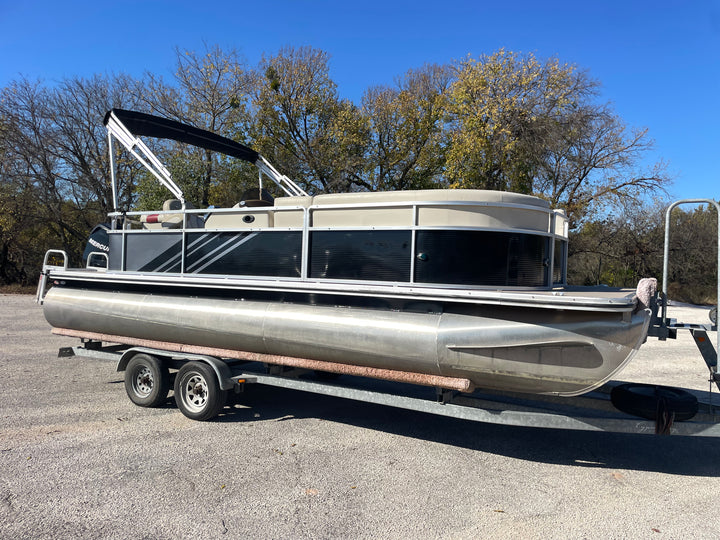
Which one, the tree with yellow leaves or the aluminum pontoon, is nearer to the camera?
the aluminum pontoon

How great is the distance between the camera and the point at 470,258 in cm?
484

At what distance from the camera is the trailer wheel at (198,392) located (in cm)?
583

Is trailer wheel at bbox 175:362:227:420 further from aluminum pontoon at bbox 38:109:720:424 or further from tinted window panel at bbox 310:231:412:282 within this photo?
tinted window panel at bbox 310:231:412:282

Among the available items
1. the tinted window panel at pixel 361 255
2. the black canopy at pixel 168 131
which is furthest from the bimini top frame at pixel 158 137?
the tinted window panel at pixel 361 255

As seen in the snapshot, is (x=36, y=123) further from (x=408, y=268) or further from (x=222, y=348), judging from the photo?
(x=408, y=268)

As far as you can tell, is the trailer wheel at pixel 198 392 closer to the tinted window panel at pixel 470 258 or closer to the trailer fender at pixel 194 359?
the trailer fender at pixel 194 359

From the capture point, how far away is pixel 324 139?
69.8 feet

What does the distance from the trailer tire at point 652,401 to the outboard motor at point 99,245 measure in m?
6.67

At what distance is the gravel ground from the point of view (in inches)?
144

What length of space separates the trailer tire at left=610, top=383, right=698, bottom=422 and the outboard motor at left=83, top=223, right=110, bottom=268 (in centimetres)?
667

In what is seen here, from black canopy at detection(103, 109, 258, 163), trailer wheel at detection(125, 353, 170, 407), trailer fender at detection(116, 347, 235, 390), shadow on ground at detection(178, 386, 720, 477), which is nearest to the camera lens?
shadow on ground at detection(178, 386, 720, 477)

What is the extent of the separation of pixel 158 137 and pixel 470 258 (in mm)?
5300

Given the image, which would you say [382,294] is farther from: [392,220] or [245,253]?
[245,253]

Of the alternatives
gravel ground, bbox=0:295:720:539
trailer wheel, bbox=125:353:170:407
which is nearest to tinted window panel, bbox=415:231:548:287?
gravel ground, bbox=0:295:720:539
